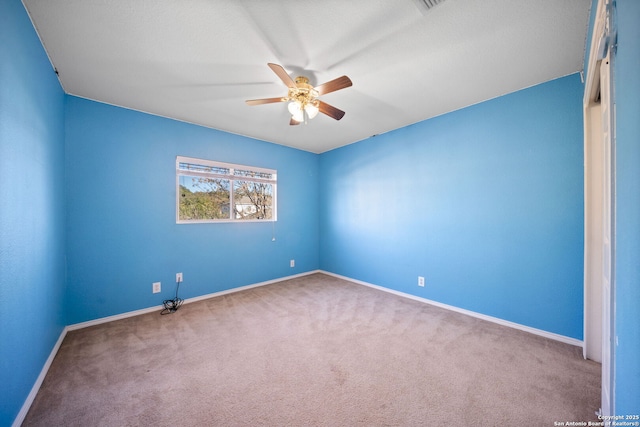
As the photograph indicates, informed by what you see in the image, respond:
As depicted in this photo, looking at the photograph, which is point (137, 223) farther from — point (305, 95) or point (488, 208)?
point (488, 208)

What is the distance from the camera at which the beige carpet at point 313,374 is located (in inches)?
54.7

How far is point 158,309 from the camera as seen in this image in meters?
2.94

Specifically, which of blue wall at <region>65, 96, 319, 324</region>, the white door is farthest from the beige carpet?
blue wall at <region>65, 96, 319, 324</region>

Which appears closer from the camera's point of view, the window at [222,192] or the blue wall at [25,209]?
the blue wall at [25,209]

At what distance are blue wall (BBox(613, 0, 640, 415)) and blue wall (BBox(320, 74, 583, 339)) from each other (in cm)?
174

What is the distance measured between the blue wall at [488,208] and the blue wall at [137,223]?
219cm

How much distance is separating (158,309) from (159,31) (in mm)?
3055

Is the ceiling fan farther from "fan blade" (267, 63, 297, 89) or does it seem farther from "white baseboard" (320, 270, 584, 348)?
"white baseboard" (320, 270, 584, 348)

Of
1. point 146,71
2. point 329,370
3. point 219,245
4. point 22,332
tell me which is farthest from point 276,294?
point 146,71

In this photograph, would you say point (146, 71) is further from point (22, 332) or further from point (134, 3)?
point (22, 332)

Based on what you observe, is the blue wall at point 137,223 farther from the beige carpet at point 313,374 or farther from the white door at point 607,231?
the white door at point 607,231

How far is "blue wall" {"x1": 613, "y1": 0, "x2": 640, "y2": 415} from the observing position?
2.42ft

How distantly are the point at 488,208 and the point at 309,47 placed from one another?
8.44 ft

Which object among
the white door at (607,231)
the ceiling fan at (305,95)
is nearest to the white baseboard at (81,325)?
the ceiling fan at (305,95)
